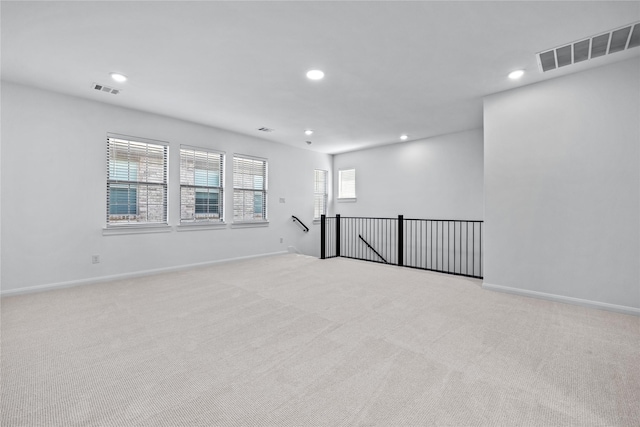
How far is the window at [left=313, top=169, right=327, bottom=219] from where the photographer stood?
25.4 feet

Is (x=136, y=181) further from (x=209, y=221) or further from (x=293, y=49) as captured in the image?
(x=293, y=49)

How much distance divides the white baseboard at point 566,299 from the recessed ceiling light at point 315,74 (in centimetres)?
357

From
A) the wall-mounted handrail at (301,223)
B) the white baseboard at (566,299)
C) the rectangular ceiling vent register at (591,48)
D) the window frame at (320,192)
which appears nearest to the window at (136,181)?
the wall-mounted handrail at (301,223)

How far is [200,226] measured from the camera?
17.4 feet

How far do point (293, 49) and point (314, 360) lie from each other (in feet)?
9.36

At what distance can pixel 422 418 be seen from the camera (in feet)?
4.85

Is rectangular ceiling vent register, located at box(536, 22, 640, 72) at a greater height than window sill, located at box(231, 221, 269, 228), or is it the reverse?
rectangular ceiling vent register, located at box(536, 22, 640, 72)

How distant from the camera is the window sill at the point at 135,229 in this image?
4.30 m

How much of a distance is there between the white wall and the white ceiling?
340mm

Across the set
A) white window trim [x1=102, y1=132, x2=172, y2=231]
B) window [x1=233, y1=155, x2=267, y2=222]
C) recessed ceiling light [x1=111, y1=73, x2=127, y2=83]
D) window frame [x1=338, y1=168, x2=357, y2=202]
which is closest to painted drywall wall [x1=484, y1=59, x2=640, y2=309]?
window frame [x1=338, y1=168, x2=357, y2=202]

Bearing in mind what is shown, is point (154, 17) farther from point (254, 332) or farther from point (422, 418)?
point (422, 418)

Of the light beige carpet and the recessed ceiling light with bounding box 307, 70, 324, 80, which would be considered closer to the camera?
the light beige carpet

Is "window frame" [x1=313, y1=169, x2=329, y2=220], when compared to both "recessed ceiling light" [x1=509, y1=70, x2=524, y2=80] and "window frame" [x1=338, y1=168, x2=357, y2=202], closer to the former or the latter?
"window frame" [x1=338, y1=168, x2=357, y2=202]

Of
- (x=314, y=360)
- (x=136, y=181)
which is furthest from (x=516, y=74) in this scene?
(x=136, y=181)
